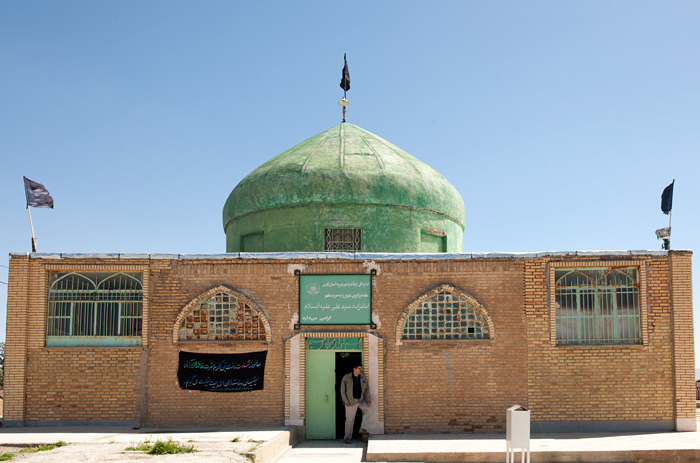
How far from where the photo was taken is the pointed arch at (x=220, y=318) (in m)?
11.3

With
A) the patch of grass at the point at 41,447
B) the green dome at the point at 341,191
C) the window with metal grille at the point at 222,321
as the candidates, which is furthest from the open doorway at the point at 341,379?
the patch of grass at the point at 41,447

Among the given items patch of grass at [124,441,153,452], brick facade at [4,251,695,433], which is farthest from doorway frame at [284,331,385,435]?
patch of grass at [124,441,153,452]

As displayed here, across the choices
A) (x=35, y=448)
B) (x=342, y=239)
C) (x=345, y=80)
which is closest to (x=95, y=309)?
(x=35, y=448)

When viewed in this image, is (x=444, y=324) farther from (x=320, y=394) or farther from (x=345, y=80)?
(x=345, y=80)

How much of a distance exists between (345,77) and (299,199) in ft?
13.5

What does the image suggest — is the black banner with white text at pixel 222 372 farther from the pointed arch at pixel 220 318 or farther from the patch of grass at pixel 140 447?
the patch of grass at pixel 140 447

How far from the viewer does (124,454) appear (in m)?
8.24

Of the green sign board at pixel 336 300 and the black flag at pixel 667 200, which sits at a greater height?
the black flag at pixel 667 200

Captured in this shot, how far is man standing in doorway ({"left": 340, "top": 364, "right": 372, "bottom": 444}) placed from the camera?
10867 mm

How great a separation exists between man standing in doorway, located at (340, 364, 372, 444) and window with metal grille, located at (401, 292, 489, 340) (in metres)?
0.95

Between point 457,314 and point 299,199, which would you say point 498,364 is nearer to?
point 457,314

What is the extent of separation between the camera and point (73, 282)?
37.9ft

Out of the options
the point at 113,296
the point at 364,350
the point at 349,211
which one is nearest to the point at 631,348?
the point at 364,350

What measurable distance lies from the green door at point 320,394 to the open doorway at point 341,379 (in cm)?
8
